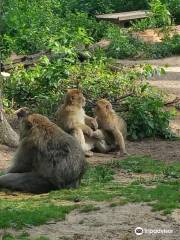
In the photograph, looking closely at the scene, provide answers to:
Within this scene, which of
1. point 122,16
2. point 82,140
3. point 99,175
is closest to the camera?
point 99,175

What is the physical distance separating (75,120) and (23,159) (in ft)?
8.50

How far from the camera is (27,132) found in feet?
28.6

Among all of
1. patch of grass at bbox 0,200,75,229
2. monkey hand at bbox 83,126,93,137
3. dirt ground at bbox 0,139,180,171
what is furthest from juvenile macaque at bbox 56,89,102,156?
patch of grass at bbox 0,200,75,229

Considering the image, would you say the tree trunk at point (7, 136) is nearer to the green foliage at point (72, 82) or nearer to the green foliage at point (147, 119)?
the green foliage at point (72, 82)

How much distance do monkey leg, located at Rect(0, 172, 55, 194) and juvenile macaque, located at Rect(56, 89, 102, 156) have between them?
2439 millimetres

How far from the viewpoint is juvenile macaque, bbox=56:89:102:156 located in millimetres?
11094

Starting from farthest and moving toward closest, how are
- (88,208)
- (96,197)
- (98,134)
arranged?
(98,134) → (96,197) → (88,208)

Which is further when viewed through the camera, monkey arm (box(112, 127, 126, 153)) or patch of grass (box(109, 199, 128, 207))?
monkey arm (box(112, 127, 126, 153))

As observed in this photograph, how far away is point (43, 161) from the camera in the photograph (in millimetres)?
8539

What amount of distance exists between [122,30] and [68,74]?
28.5 ft

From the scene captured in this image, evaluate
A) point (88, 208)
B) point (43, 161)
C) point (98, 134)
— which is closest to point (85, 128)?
point (98, 134)

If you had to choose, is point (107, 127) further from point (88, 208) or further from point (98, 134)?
point (88, 208)

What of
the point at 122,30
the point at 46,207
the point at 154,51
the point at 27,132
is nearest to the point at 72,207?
the point at 46,207

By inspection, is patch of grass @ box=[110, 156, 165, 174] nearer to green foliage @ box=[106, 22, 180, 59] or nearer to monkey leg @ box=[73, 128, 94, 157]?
monkey leg @ box=[73, 128, 94, 157]
